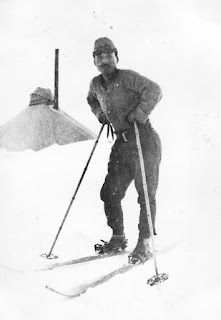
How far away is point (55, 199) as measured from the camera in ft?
15.8

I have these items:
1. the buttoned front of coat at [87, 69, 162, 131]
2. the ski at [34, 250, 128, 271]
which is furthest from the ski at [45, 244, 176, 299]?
the buttoned front of coat at [87, 69, 162, 131]

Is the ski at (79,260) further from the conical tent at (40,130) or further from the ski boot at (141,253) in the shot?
the conical tent at (40,130)

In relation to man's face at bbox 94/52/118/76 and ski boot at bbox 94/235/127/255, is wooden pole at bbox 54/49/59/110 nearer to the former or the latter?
man's face at bbox 94/52/118/76

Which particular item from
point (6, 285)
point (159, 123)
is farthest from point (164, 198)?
point (6, 285)

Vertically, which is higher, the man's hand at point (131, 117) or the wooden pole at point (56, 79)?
the wooden pole at point (56, 79)

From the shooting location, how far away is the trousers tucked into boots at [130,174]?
3836mm

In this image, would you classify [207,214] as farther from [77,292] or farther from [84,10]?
[84,10]

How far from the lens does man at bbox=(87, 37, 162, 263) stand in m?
3.72

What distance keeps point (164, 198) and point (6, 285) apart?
1961mm

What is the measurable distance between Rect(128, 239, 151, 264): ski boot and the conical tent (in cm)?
114

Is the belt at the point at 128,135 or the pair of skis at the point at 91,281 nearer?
the pair of skis at the point at 91,281

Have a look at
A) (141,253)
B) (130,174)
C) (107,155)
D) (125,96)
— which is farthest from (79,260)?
(125,96)

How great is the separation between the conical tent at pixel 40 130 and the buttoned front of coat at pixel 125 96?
368 mm

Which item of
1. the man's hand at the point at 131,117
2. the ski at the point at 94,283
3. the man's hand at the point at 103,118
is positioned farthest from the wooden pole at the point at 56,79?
the ski at the point at 94,283
